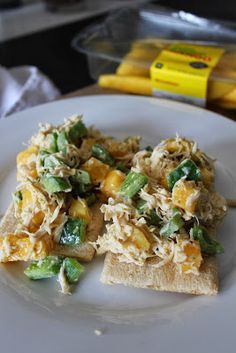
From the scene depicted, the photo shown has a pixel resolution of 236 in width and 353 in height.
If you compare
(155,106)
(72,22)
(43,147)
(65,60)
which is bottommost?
(65,60)

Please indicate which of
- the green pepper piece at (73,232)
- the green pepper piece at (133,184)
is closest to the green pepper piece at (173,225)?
the green pepper piece at (133,184)

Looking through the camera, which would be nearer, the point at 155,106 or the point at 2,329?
the point at 2,329

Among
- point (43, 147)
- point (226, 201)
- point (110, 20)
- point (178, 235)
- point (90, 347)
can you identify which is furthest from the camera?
point (110, 20)

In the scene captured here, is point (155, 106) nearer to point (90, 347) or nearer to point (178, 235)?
point (178, 235)

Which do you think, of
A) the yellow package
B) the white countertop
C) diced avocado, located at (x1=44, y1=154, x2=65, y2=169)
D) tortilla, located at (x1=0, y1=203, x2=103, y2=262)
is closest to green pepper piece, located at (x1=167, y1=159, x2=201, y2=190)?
tortilla, located at (x1=0, y1=203, x2=103, y2=262)

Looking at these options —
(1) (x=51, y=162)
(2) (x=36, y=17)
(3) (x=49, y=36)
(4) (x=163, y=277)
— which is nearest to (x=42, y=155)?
(1) (x=51, y=162)

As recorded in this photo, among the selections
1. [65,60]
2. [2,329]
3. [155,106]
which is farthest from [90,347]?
[65,60]

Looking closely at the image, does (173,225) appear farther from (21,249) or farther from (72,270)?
(21,249)
